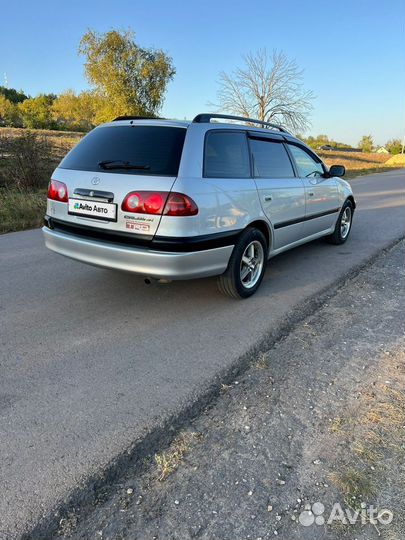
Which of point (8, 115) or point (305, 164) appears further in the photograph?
point (8, 115)

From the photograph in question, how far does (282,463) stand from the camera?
7.01 ft

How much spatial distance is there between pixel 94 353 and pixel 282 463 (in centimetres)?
164

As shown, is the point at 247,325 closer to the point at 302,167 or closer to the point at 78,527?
the point at 78,527

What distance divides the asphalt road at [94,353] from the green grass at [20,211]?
1942mm

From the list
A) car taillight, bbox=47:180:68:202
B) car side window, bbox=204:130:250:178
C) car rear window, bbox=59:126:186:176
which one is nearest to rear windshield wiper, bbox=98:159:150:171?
car rear window, bbox=59:126:186:176

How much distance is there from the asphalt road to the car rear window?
4.30ft

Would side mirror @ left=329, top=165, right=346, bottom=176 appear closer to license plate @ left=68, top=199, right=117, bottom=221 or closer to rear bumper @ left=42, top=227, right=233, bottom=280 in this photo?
rear bumper @ left=42, top=227, right=233, bottom=280

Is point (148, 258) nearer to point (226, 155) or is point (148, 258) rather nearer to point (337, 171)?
point (226, 155)

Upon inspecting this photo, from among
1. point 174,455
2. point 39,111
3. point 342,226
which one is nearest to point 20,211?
point 342,226

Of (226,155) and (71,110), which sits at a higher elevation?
(71,110)

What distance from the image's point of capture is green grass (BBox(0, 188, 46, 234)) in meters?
7.46

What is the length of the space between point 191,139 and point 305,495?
2.80 metres

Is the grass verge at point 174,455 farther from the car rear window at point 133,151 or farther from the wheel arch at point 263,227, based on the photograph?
the wheel arch at point 263,227

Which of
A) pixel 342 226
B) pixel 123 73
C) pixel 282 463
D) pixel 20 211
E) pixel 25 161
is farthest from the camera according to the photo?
pixel 123 73
